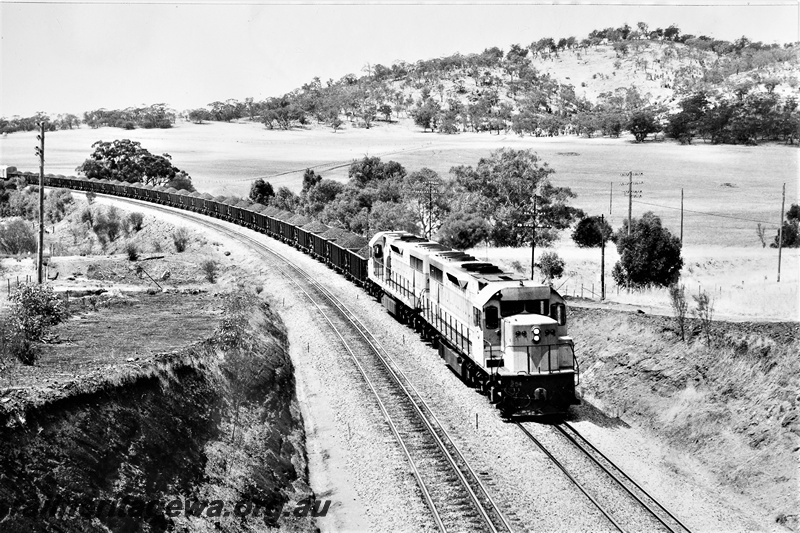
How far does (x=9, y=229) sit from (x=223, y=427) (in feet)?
162

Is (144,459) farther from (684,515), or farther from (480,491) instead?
(684,515)

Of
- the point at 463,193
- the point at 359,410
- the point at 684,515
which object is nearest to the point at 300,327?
the point at 359,410

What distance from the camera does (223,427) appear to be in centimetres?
2450

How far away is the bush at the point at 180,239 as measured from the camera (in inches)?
2776

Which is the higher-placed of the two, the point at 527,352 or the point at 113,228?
the point at 113,228

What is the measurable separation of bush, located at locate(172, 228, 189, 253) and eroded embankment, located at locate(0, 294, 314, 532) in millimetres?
42421

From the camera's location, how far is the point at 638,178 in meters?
119

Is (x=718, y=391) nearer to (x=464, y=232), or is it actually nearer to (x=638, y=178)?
(x=464, y=232)

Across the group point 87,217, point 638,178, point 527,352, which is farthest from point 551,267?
point 638,178

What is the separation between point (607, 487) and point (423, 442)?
19.1 feet

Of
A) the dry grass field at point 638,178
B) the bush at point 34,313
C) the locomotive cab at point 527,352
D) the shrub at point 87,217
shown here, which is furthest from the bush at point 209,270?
the shrub at point 87,217

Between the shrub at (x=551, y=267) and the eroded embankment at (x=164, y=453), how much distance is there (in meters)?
30.1

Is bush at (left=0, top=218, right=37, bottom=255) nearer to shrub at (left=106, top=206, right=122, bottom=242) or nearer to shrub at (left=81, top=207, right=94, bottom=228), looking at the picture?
shrub at (left=106, top=206, right=122, bottom=242)

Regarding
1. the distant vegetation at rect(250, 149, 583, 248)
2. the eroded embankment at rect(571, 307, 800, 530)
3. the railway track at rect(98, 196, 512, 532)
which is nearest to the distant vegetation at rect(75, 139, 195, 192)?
the distant vegetation at rect(250, 149, 583, 248)
